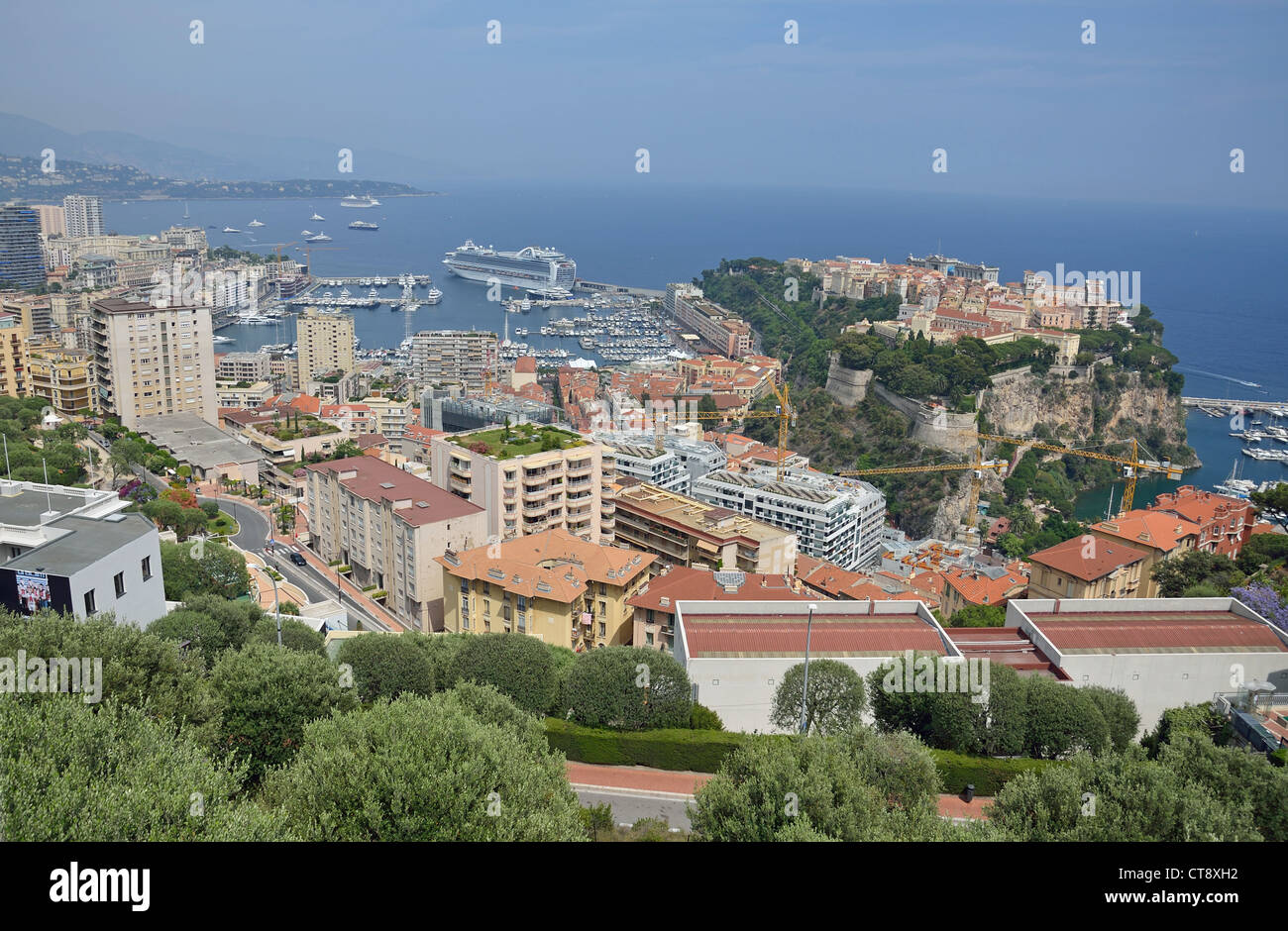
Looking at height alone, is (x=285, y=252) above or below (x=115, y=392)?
above

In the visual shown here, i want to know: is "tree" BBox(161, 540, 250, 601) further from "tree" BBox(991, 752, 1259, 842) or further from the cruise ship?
the cruise ship

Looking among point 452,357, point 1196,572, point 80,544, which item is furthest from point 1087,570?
point 452,357

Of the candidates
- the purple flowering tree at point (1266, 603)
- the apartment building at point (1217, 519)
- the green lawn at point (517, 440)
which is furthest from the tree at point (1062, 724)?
the apartment building at point (1217, 519)

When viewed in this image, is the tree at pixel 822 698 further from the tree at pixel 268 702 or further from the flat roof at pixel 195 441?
the flat roof at pixel 195 441

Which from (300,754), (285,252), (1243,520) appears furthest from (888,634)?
(285,252)
